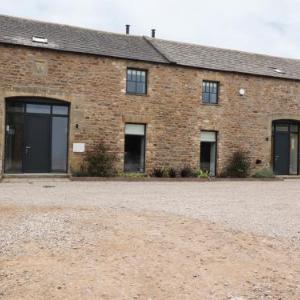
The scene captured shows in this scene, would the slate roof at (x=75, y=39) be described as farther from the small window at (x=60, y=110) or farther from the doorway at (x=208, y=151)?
the doorway at (x=208, y=151)

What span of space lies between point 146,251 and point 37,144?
13.3 m

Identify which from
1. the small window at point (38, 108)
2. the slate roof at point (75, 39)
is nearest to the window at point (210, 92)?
the slate roof at point (75, 39)

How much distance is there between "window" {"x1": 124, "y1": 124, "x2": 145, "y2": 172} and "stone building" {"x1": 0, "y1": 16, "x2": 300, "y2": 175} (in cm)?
4

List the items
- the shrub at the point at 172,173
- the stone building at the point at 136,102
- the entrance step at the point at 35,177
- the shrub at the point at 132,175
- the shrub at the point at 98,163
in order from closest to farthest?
the entrance step at the point at 35,177, the stone building at the point at 136,102, the shrub at the point at 98,163, the shrub at the point at 132,175, the shrub at the point at 172,173

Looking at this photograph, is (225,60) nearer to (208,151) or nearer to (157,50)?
(157,50)

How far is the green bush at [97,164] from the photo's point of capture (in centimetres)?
1881

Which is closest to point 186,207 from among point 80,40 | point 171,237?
point 171,237

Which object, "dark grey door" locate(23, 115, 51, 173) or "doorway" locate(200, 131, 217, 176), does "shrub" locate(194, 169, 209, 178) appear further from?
"dark grey door" locate(23, 115, 51, 173)

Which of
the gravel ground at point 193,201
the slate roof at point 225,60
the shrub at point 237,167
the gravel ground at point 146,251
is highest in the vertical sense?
the slate roof at point 225,60

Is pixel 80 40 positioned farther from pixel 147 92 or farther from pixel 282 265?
pixel 282 265

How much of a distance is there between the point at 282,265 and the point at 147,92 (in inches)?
592

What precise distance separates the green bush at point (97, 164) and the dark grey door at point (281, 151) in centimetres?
885

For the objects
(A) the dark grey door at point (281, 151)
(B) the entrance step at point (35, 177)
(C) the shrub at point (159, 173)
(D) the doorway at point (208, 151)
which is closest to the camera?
(B) the entrance step at point (35, 177)

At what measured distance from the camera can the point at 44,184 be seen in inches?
631
